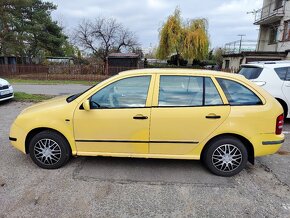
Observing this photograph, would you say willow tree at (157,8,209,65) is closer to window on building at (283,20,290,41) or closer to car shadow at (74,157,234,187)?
window on building at (283,20,290,41)

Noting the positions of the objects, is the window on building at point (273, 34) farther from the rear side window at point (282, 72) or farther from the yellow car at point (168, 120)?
the yellow car at point (168, 120)

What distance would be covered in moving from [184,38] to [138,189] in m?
20.0

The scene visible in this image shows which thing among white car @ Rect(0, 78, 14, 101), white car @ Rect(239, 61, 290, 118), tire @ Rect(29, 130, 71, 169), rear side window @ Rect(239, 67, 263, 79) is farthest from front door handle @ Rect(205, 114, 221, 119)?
white car @ Rect(0, 78, 14, 101)

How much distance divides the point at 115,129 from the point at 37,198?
128 centimetres

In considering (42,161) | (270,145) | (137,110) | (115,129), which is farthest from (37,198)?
(270,145)

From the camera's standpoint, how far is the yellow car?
3188 millimetres

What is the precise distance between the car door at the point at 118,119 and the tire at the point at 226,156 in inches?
37.8

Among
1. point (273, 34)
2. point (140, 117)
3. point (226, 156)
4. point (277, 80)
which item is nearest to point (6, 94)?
point (140, 117)

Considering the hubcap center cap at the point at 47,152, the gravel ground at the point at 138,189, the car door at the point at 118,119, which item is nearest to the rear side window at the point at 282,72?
the gravel ground at the point at 138,189

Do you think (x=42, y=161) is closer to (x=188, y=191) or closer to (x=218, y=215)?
(x=188, y=191)

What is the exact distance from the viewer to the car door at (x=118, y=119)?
3.21m

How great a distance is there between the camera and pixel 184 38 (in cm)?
→ 2112

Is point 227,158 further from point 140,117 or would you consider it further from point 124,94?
point 124,94

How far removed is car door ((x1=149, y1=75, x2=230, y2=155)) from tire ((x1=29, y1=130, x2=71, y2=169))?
4.31 ft
